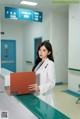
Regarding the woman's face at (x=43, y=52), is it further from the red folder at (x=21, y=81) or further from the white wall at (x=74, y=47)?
the white wall at (x=74, y=47)

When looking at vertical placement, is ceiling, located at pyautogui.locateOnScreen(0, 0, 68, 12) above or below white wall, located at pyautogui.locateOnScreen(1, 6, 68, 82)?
above

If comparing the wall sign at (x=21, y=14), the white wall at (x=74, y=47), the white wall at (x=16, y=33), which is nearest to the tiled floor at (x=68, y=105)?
the white wall at (x=74, y=47)

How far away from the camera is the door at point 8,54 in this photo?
9.86m

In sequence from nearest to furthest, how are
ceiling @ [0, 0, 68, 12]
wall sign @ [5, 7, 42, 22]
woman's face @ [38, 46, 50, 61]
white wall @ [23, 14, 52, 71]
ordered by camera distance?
woman's face @ [38, 46, 50, 61] < ceiling @ [0, 0, 68, 12] < wall sign @ [5, 7, 42, 22] < white wall @ [23, 14, 52, 71]

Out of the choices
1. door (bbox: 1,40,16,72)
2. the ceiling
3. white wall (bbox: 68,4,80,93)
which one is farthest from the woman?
door (bbox: 1,40,16,72)

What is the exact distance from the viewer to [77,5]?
219 inches

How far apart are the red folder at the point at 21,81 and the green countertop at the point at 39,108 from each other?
0.20ft

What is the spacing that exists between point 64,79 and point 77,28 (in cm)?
271

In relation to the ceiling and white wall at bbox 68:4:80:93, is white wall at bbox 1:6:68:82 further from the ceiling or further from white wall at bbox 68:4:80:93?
white wall at bbox 68:4:80:93

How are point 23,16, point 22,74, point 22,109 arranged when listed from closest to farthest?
point 22,109 → point 22,74 → point 23,16

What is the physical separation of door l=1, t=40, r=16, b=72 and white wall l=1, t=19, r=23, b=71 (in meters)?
0.22

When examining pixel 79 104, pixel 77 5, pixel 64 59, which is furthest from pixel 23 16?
pixel 79 104

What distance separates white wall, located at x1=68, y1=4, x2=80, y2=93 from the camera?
5.57 meters

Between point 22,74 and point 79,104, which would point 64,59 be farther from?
point 22,74
